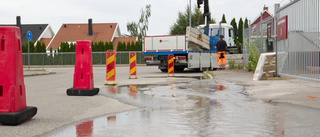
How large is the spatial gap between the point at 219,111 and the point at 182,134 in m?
2.10

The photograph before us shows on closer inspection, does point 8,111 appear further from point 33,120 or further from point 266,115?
point 266,115

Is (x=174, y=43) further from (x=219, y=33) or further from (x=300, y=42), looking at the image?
(x=300, y=42)

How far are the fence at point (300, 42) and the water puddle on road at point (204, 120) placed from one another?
226 centimetres

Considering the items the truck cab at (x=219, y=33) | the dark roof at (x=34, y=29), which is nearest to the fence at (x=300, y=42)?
the truck cab at (x=219, y=33)

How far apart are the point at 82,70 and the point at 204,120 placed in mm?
4912

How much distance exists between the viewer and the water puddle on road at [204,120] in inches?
203

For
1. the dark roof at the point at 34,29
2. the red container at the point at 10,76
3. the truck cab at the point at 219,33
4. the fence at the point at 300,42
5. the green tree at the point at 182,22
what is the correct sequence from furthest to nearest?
the dark roof at the point at 34,29, the green tree at the point at 182,22, the truck cab at the point at 219,33, the fence at the point at 300,42, the red container at the point at 10,76

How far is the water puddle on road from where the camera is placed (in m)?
5.15

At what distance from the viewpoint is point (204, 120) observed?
6.02 metres

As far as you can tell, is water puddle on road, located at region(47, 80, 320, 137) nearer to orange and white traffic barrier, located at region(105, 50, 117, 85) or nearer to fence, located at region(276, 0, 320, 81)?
fence, located at region(276, 0, 320, 81)

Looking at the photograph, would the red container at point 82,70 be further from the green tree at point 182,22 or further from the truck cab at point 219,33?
the green tree at point 182,22

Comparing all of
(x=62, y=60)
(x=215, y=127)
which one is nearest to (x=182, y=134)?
(x=215, y=127)

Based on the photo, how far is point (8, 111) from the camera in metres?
5.77

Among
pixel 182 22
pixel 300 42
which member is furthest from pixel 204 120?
pixel 182 22
